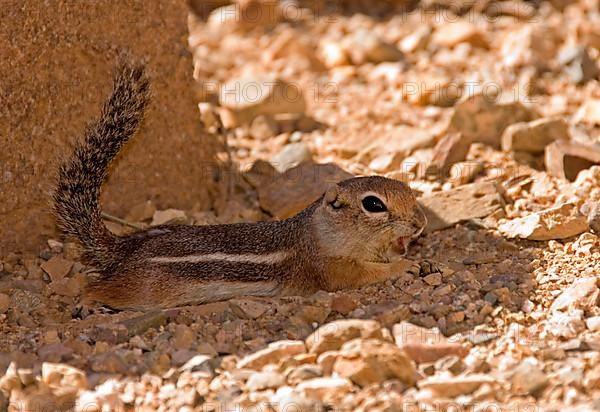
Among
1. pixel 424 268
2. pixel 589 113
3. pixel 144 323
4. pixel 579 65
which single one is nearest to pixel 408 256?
pixel 424 268

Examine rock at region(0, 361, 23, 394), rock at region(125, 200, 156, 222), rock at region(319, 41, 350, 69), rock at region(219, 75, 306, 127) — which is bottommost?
rock at region(0, 361, 23, 394)

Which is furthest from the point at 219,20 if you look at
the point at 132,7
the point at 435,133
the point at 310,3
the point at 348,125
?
the point at 132,7

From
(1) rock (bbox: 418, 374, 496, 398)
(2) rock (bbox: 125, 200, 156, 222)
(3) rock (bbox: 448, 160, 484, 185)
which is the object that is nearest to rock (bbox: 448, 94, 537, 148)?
(3) rock (bbox: 448, 160, 484, 185)

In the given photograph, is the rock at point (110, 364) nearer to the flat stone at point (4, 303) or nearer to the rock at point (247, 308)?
the rock at point (247, 308)

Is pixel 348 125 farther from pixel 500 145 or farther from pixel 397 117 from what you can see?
pixel 500 145

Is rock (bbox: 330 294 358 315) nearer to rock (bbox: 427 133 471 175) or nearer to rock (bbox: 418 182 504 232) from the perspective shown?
rock (bbox: 418 182 504 232)

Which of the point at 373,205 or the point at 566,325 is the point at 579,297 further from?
the point at 373,205
